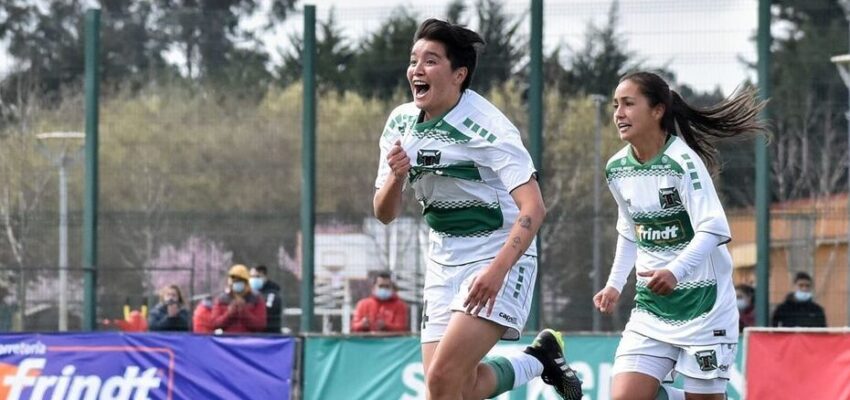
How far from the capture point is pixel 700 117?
27.0 feet

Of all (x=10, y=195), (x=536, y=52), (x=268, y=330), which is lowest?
(x=268, y=330)

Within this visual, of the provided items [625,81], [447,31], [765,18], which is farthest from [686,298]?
[765,18]

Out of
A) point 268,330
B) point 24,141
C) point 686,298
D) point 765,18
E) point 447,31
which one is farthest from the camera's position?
point 24,141

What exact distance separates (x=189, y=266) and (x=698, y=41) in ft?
15.5

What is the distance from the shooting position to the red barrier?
10625 millimetres

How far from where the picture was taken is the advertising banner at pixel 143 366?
12.0 m

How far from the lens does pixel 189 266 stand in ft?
45.6

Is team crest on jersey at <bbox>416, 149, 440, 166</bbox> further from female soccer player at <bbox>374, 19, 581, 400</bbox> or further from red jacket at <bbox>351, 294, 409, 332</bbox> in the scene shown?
red jacket at <bbox>351, 294, 409, 332</bbox>

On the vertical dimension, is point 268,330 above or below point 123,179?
below

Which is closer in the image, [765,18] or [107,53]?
[765,18]

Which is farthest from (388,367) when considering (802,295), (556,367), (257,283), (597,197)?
(556,367)

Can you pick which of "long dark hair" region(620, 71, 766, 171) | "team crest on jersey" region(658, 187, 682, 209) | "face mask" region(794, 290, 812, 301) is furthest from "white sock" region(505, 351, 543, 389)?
"face mask" region(794, 290, 812, 301)

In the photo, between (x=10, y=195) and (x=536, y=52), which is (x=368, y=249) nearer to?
(x=536, y=52)

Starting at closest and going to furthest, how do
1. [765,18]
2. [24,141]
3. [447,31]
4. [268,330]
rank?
→ [447,31] → [765,18] → [268,330] → [24,141]
